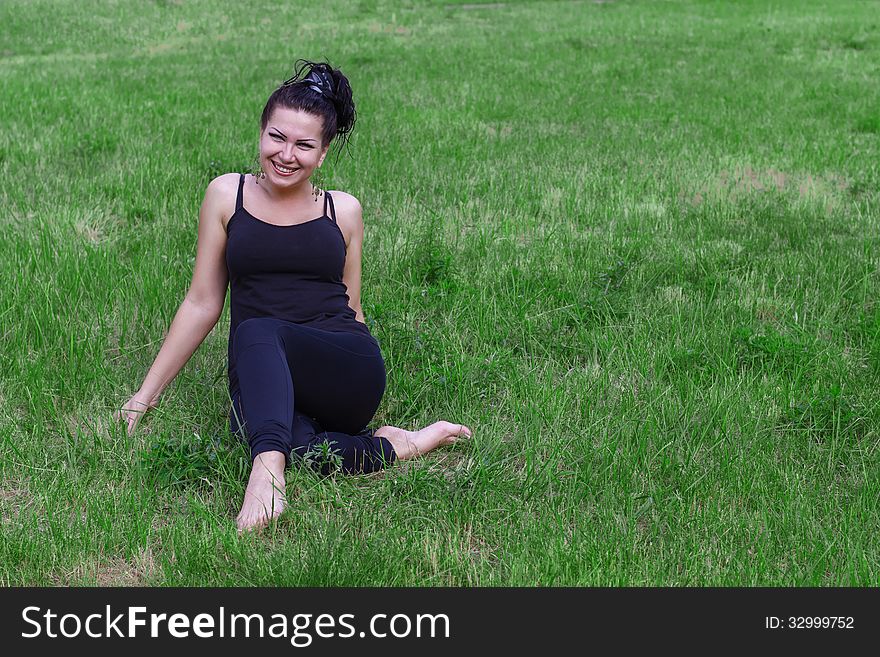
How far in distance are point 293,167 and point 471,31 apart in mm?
17479

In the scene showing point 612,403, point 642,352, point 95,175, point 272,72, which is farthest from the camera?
point 272,72

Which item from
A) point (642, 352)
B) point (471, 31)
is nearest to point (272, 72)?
point (471, 31)

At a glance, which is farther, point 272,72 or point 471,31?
point 471,31

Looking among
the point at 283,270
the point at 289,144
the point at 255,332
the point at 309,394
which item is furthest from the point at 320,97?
the point at 309,394

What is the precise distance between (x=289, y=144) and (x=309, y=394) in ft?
3.41

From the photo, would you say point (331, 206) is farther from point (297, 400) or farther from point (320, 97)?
point (297, 400)

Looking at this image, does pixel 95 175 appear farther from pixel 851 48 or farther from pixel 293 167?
pixel 851 48

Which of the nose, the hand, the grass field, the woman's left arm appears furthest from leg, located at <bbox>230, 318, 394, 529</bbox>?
the nose

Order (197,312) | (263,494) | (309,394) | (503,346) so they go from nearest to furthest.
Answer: (263,494) → (309,394) → (197,312) → (503,346)

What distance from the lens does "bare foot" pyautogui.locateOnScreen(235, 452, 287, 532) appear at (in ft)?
10.6

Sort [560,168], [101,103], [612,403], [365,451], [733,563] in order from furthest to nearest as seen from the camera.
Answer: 1. [101,103]
2. [560,168]
3. [612,403]
4. [365,451]
5. [733,563]

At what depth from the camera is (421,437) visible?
3.92 meters

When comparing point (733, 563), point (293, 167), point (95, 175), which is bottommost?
point (733, 563)

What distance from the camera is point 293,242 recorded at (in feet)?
12.8
